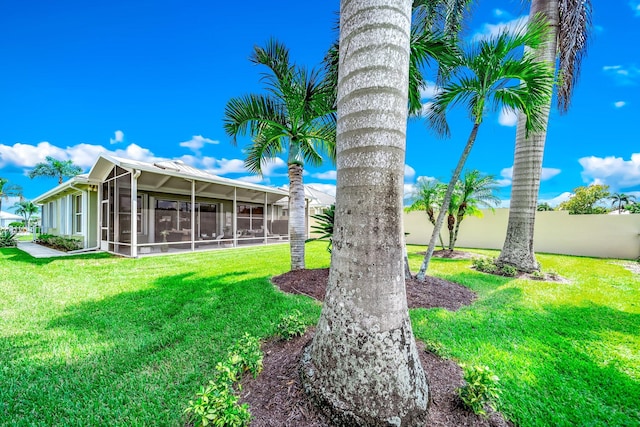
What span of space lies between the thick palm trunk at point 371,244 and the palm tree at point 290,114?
3943mm

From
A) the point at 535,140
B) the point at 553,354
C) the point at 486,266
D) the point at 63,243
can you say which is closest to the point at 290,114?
the point at 553,354

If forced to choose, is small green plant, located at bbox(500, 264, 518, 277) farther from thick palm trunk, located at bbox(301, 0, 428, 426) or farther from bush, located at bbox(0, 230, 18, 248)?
bush, located at bbox(0, 230, 18, 248)

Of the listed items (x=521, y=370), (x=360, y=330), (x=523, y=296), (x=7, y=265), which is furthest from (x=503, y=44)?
(x=7, y=265)

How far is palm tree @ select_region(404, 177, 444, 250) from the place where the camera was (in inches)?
485

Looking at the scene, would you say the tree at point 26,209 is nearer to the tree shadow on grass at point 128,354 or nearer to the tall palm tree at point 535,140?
the tree shadow on grass at point 128,354

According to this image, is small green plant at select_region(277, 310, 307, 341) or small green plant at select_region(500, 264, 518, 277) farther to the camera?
small green plant at select_region(500, 264, 518, 277)

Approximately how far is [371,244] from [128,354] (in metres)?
3.27

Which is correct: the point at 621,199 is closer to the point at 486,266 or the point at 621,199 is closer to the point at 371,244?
the point at 486,266

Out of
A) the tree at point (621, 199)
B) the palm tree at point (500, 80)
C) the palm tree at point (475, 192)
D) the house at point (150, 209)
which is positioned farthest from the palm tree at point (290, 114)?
the tree at point (621, 199)

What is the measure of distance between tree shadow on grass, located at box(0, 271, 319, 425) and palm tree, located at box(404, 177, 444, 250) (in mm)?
9894

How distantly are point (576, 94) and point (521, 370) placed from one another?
10260 mm

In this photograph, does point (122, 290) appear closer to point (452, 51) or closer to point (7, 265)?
point (7, 265)

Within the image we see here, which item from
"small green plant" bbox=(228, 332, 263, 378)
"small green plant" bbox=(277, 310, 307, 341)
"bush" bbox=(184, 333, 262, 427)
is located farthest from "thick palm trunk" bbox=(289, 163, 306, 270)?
"bush" bbox=(184, 333, 262, 427)

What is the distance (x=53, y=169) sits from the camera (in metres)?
28.4
